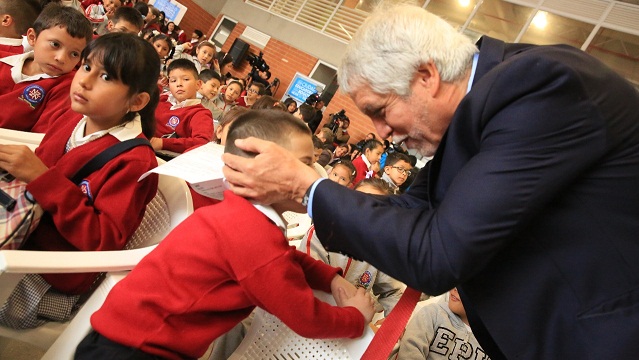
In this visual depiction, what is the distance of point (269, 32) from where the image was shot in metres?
12.8

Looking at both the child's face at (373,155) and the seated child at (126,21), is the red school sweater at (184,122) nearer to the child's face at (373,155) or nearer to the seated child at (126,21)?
the seated child at (126,21)

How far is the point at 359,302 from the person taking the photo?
1318 millimetres

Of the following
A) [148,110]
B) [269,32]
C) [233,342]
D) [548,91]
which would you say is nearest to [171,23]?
[269,32]

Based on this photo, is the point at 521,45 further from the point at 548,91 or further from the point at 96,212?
the point at 96,212

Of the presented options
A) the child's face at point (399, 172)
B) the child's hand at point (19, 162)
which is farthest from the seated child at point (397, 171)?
the child's hand at point (19, 162)

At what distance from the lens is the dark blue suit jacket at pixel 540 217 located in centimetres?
89

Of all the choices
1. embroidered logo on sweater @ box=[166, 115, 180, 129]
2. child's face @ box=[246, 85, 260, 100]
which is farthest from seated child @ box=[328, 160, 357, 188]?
child's face @ box=[246, 85, 260, 100]

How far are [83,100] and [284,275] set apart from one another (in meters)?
1.03

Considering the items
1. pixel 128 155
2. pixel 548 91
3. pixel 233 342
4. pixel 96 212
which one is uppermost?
pixel 548 91

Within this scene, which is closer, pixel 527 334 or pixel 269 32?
pixel 527 334

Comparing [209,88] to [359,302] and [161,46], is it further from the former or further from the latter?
[359,302]

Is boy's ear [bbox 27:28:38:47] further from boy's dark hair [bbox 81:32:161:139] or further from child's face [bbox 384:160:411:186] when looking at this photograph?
child's face [bbox 384:160:411:186]

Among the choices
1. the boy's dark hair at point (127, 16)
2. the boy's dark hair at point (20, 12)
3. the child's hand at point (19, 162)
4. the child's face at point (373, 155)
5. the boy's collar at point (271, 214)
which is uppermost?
the child's face at point (373, 155)

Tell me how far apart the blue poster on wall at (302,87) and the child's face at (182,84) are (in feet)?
25.1
